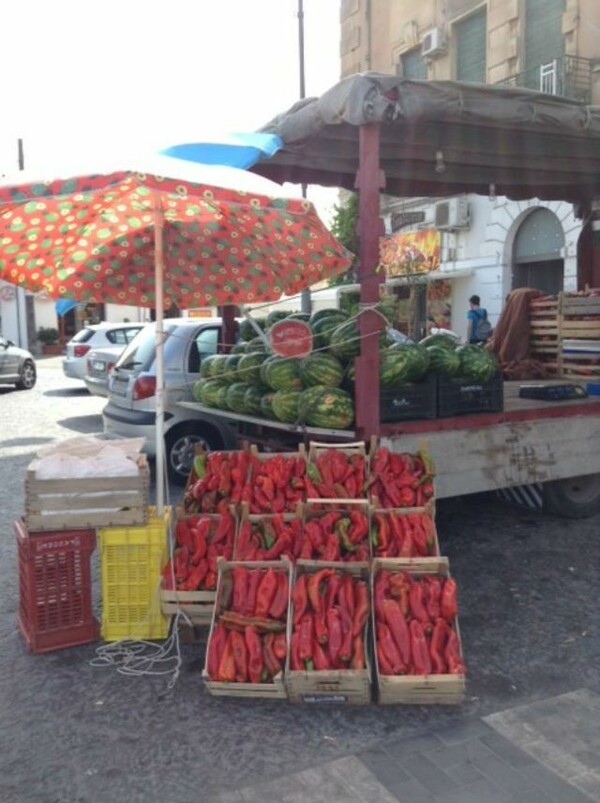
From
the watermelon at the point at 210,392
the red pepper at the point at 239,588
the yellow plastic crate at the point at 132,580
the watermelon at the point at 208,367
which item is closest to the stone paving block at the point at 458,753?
the red pepper at the point at 239,588

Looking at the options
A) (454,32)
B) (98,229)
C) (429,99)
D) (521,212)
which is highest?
(454,32)

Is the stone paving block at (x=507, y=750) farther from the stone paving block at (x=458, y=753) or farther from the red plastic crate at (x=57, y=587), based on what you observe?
the red plastic crate at (x=57, y=587)

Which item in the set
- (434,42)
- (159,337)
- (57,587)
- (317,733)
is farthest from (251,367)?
(434,42)

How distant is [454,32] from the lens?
20.5 metres

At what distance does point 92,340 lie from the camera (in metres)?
17.3

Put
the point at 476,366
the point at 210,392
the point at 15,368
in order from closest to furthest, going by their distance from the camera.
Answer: the point at 476,366 → the point at 210,392 → the point at 15,368

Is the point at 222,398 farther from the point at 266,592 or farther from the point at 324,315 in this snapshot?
the point at 266,592

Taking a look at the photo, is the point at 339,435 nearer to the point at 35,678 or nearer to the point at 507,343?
the point at 35,678

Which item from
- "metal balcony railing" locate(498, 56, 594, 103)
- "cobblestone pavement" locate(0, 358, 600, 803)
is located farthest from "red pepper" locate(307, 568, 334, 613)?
"metal balcony railing" locate(498, 56, 594, 103)

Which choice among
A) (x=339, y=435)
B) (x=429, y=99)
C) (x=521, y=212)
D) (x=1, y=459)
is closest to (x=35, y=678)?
(x=339, y=435)

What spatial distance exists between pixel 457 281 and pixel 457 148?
15.2 meters

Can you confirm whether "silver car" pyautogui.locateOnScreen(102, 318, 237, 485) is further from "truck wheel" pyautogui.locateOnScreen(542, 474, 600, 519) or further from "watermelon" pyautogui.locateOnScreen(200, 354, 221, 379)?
"truck wheel" pyautogui.locateOnScreen(542, 474, 600, 519)

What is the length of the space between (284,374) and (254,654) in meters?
2.62

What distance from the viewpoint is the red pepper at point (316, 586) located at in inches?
151
